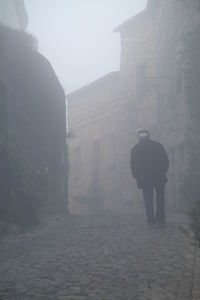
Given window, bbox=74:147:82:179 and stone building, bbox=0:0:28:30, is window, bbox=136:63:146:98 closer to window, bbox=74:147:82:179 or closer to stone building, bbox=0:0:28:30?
stone building, bbox=0:0:28:30

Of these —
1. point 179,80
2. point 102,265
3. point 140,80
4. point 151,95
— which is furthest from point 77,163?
point 102,265

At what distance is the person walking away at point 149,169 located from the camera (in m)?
7.89

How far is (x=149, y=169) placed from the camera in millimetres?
7934

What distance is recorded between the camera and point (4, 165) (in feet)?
27.0

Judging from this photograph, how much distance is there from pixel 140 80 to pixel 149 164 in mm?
13022

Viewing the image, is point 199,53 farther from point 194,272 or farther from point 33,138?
point 194,272

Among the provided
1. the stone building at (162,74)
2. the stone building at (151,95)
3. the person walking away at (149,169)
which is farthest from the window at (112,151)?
the person walking away at (149,169)

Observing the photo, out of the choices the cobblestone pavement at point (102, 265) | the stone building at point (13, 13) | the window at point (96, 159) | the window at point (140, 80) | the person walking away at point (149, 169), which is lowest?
the cobblestone pavement at point (102, 265)

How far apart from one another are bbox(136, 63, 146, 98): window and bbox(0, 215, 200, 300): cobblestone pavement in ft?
42.1

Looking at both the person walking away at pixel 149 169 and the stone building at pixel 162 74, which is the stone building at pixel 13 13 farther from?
the person walking away at pixel 149 169

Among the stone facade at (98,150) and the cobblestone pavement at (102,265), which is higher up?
the stone facade at (98,150)

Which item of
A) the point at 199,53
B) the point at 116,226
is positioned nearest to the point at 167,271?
the point at 116,226

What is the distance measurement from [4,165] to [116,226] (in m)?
2.27

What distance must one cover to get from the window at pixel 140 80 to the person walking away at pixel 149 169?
11878 millimetres
